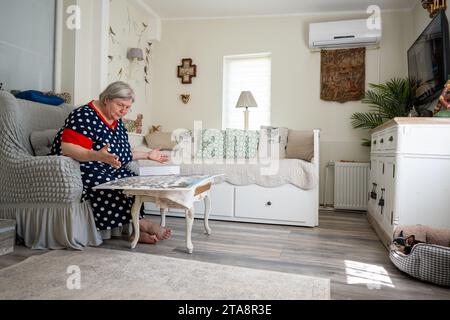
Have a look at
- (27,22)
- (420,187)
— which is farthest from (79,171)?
(420,187)

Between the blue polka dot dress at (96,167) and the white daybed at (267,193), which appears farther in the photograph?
the white daybed at (267,193)

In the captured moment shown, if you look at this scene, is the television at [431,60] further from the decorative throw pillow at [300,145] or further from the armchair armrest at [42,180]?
the armchair armrest at [42,180]

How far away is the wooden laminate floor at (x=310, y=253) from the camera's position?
145 cm

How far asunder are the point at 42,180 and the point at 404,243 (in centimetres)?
206

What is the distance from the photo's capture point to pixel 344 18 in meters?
3.59

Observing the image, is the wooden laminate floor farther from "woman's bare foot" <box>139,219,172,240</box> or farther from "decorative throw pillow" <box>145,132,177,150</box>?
"decorative throw pillow" <box>145,132,177,150</box>

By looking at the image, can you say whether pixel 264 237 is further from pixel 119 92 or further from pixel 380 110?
pixel 380 110

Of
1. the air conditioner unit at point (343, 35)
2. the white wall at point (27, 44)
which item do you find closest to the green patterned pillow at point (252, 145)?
the air conditioner unit at point (343, 35)

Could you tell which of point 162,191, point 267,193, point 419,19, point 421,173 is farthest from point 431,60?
point 162,191

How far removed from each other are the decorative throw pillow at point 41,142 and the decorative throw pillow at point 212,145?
4.73ft

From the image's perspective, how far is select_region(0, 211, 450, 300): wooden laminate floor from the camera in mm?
1451

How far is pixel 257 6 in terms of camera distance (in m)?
3.58

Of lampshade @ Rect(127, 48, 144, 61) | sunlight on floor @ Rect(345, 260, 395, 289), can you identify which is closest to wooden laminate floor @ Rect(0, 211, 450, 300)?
sunlight on floor @ Rect(345, 260, 395, 289)

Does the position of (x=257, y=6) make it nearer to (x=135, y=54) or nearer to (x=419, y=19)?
(x=135, y=54)
